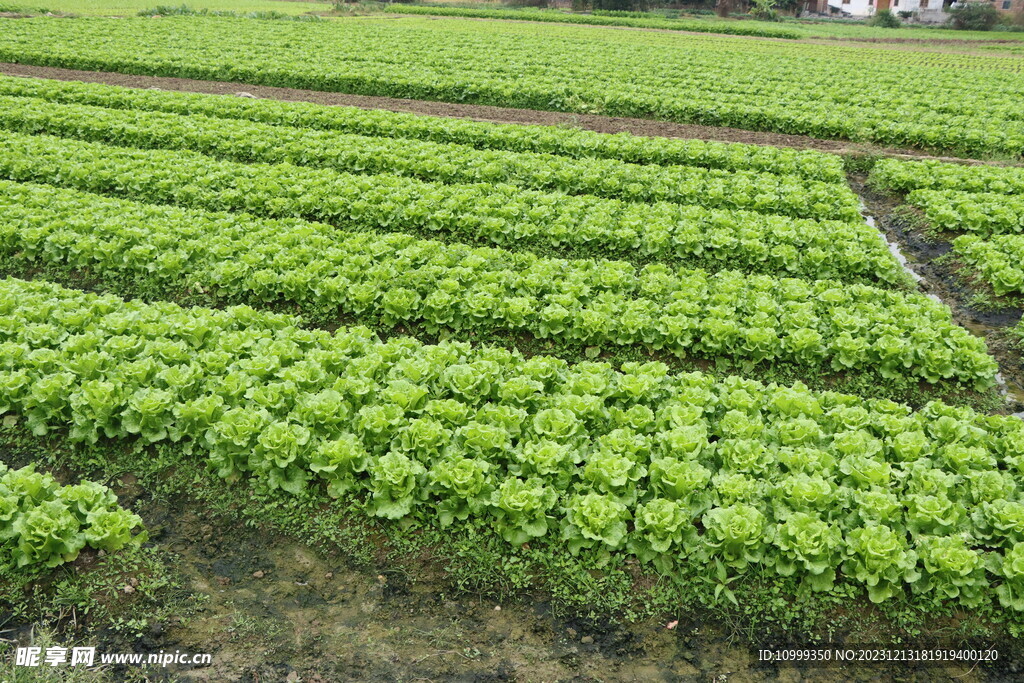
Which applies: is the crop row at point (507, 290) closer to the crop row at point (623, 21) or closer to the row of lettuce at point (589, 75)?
the row of lettuce at point (589, 75)

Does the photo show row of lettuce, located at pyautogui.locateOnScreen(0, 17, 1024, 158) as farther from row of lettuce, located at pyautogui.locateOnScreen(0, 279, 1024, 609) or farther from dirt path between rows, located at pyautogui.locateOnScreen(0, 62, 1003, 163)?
row of lettuce, located at pyautogui.locateOnScreen(0, 279, 1024, 609)

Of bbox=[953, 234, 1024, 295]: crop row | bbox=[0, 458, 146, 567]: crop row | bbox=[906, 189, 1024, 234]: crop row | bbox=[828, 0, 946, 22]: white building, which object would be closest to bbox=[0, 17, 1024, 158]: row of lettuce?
bbox=[906, 189, 1024, 234]: crop row

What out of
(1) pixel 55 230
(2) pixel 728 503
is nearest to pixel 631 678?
(2) pixel 728 503

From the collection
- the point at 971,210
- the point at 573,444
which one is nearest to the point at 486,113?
the point at 971,210

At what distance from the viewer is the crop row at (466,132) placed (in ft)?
52.9

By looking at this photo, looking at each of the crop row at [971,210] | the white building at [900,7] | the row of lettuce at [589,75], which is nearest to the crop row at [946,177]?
the crop row at [971,210]

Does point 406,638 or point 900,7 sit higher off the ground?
point 900,7

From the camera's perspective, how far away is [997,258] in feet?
36.2

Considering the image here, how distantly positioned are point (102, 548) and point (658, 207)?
10613 mm

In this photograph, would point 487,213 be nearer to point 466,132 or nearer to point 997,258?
point 466,132

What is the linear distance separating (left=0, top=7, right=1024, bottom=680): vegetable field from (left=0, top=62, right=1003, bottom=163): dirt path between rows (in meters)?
4.05

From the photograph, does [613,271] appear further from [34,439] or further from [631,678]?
[34,439]

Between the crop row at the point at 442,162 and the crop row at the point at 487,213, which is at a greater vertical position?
the crop row at the point at 442,162

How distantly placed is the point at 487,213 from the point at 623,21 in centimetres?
5143
